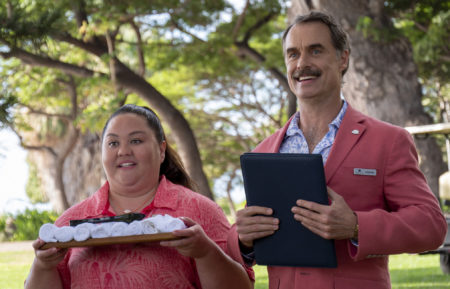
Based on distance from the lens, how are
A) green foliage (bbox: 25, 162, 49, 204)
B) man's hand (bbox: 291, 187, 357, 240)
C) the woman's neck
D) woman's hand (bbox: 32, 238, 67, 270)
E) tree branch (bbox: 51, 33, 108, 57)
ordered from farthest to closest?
green foliage (bbox: 25, 162, 49, 204) → tree branch (bbox: 51, 33, 108, 57) → the woman's neck → woman's hand (bbox: 32, 238, 67, 270) → man's hand (bbox: 291, 187, 357, 240)

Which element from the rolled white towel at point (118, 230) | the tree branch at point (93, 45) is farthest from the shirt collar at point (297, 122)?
the tree branch at point (93, 45)

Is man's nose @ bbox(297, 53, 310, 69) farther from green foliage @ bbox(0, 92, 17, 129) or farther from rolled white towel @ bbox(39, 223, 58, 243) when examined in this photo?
green foliage @ bbox(0, 92, 17, 129)

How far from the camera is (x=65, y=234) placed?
8.37ft

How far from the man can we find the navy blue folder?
35mm

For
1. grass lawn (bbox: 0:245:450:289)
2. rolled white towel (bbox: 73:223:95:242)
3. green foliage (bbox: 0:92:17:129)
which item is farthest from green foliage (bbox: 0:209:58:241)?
rolled white towel (bbox: 73:223:95:242)

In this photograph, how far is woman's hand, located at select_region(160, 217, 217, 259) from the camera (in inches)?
98.6

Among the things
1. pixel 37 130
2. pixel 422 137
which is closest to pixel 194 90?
pixel 37 130

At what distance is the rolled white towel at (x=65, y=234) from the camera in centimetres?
254

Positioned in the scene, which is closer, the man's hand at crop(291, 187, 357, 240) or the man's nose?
the man's hand at crop(291, 187, 357, 240)

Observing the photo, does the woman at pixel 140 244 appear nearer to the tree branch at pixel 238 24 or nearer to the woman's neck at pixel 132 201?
the woman's neck at pixel 132 201

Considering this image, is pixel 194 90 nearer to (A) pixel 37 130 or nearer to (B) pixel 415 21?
(A) pixel 37 130

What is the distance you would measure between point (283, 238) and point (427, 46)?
11.9 metres

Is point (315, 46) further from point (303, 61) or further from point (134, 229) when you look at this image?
point (134, 229)

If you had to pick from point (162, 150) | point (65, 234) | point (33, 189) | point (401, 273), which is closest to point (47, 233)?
point (65, 234)
